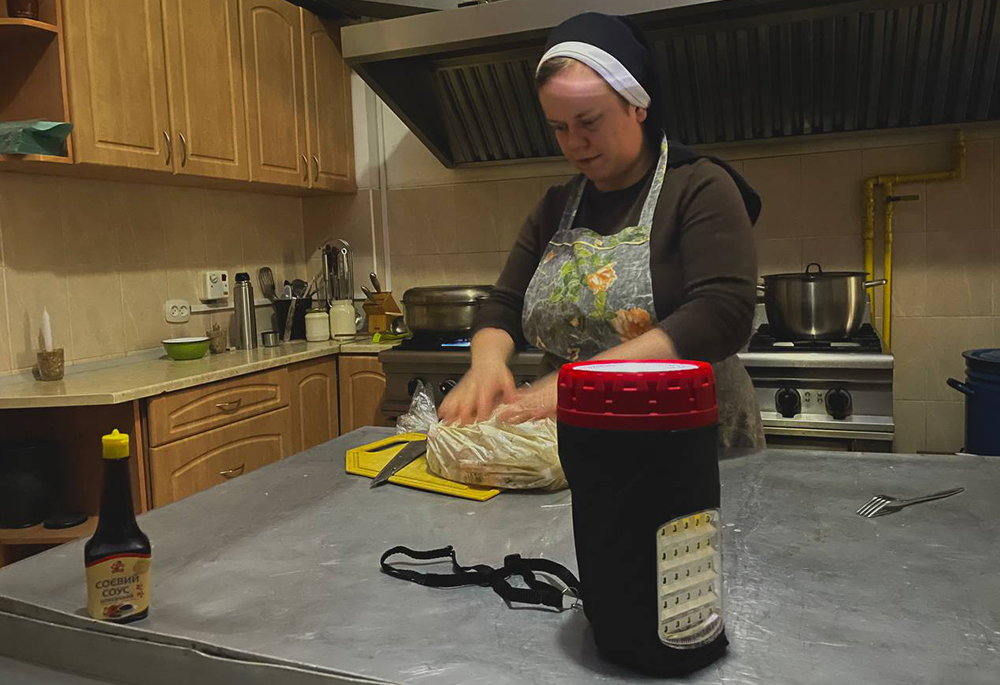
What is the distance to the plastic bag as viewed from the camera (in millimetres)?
1100

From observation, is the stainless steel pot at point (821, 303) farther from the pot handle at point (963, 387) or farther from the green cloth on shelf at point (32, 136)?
the green cloth on shelf at point (32, 136)

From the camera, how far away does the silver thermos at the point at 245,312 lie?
3098 millimetres

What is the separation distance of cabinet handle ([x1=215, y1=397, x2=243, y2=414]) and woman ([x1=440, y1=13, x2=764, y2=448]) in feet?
4.23

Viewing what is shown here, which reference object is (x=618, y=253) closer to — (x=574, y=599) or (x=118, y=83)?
(x=574, y=599)

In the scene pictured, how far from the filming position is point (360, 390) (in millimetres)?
3092

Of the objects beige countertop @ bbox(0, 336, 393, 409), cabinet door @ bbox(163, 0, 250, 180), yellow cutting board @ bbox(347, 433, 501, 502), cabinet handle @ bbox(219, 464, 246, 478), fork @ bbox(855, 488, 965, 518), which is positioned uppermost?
cabinet door @ bbox(163, 0, 250, 180)

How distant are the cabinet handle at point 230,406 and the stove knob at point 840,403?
1745mm

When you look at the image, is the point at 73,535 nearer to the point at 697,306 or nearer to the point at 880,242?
the point at 697,306

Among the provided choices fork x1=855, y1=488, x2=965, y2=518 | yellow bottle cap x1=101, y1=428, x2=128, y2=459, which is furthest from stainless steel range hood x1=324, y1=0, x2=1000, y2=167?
yellow bottle cap x1=101, y1=428, x2=128, y2=459

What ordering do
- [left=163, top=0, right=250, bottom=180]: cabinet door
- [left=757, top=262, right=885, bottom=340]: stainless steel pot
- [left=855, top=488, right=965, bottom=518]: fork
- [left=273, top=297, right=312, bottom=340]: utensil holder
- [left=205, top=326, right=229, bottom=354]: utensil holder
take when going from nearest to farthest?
[left=855, top=488, right=965, bottom=518]: fork → [left=757, top=262, right=885, bottom=340]: stainless steel pot → [left=163, top=0, right=250, bottom=180]: cabinet door → [left=205, top=326, right=229, bottom=354]: utensil holder → [left=273, top=297, right=312, bottom=340]: utensil holder

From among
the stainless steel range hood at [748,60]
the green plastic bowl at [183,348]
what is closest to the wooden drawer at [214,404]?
the green plastic bowl at [183,348]

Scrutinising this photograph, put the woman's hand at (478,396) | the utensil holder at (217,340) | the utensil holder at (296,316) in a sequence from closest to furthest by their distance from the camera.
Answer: the woman's hand at (478,396)
the utensil holder at (217,340)
the utensil holder at (296,316)

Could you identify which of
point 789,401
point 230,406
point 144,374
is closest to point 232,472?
point 230,406

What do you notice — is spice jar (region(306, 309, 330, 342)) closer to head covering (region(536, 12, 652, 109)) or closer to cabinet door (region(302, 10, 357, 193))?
cabinet door (region(302, 10, 357, 193))
